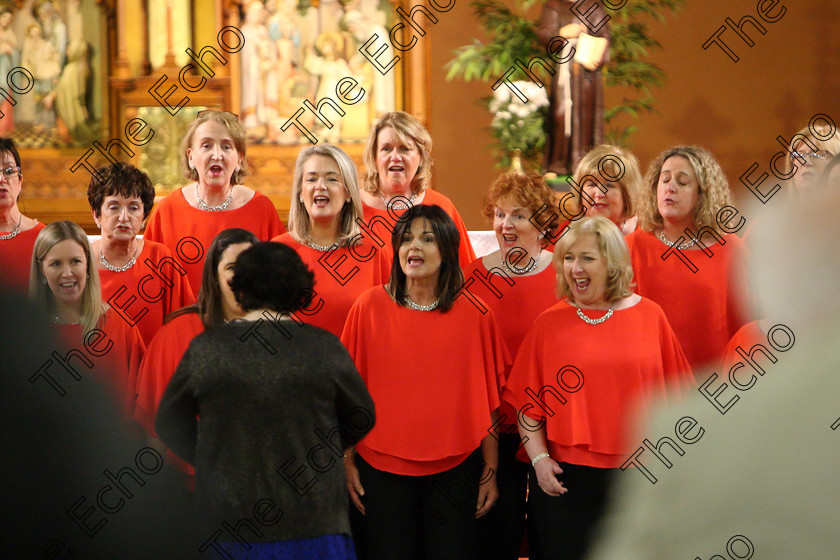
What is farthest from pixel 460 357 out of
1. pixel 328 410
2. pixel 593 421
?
pixel 328 410

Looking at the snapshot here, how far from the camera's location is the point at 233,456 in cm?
245

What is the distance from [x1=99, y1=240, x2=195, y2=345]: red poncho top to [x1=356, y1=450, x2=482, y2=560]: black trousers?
39.7 inches

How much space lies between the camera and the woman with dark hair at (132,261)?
361 centimetres

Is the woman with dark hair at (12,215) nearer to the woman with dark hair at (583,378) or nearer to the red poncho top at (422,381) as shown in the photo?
the red poncho top at (422,381)

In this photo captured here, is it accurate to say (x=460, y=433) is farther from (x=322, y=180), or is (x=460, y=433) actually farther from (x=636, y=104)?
(x=636, y=104)

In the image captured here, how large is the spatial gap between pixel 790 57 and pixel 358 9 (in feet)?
11.3

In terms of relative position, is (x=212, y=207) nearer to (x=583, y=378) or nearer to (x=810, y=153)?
(x=583, y=378)

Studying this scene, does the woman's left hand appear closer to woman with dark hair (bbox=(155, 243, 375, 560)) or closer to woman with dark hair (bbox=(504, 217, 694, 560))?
woman with dark hair (bbox=(504, 217, 694, 560))

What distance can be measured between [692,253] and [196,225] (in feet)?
6.63

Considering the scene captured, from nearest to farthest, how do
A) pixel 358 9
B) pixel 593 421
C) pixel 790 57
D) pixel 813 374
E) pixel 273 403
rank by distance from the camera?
1. pixel 813 374
2. pixel 273 403
3. pixel 593 421
4. pixel 358 9
5. pixel 790 57

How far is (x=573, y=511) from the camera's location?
10.5 feet

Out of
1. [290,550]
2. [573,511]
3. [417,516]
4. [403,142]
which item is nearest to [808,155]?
[403,142]

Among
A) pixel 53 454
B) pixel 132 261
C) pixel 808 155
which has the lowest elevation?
pixel 132 261

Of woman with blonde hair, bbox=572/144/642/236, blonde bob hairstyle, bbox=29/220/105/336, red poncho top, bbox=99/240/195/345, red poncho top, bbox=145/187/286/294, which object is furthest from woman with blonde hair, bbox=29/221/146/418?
woman with blonde hair, bbox=572/144/642/236
